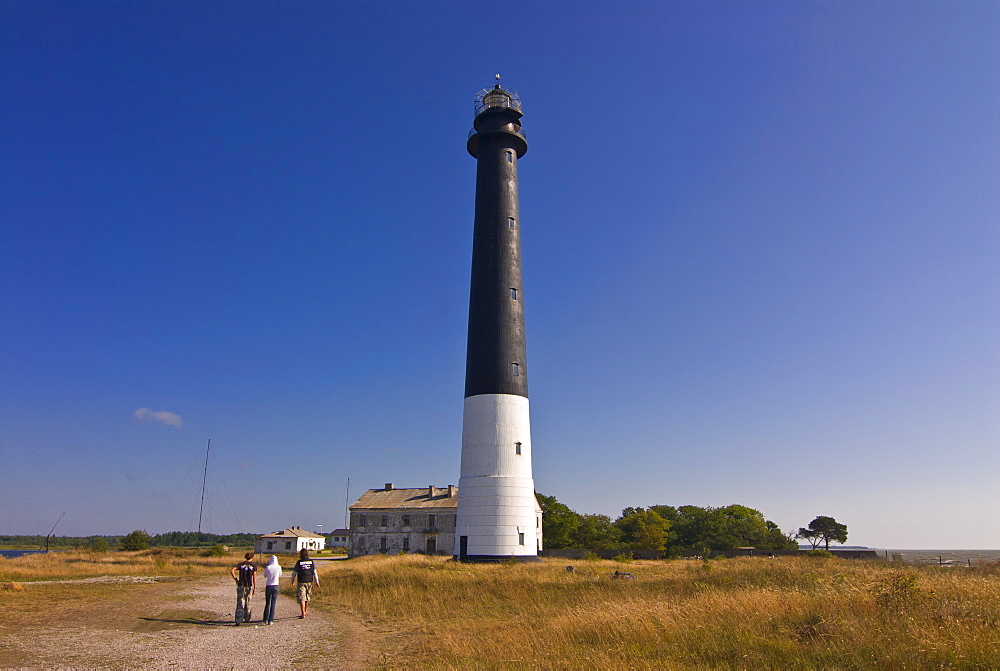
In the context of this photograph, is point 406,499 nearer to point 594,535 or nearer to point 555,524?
point 555,524

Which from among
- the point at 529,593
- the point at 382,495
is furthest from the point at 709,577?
the point at 382,495

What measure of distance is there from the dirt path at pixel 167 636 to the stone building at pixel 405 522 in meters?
31.6

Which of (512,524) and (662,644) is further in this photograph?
(512,524)

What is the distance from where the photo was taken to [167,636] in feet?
43.1

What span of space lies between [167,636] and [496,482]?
18.2 metres

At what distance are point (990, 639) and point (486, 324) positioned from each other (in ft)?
80.6

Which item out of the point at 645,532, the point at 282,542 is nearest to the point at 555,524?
the point at 645,532

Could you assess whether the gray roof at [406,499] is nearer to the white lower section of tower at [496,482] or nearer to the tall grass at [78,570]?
the tall grass at [78,570]

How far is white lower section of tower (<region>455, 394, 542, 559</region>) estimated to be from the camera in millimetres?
29797

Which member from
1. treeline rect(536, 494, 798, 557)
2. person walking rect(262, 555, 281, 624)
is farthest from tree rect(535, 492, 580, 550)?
person walking rect(262, 555, 281, 624)

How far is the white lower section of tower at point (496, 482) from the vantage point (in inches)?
1173

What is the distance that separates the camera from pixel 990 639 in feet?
27.1

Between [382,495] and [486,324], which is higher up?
[486,324]

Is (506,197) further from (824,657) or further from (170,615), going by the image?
(824,657)
